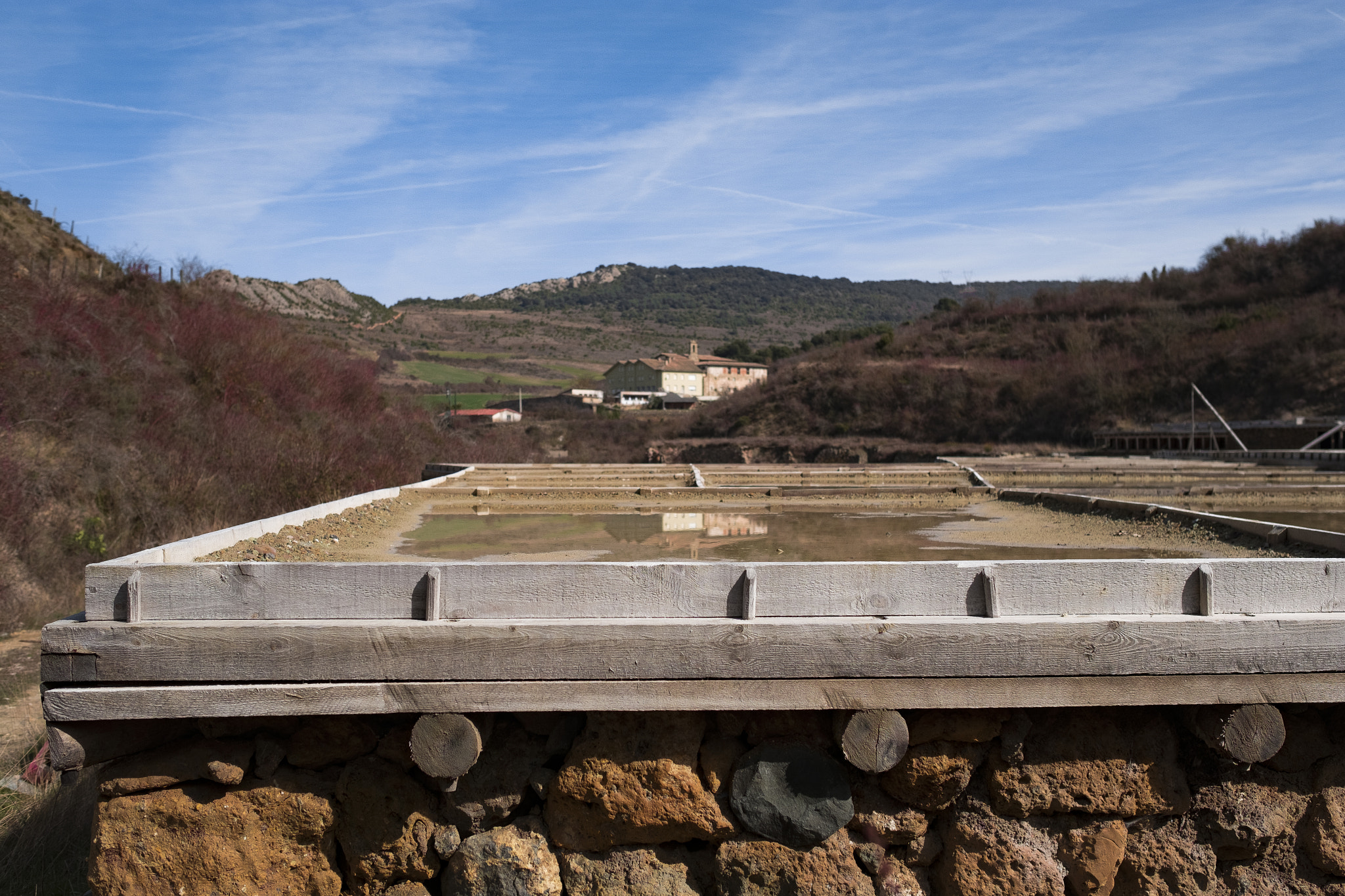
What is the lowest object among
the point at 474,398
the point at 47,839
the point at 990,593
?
the point at 47,839

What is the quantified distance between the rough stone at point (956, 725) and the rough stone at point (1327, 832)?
4.47ft

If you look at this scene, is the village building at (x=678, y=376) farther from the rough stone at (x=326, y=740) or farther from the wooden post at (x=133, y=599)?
the wooden post at (x=133, y=599)

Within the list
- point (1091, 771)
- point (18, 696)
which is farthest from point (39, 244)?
point (1091, 771)

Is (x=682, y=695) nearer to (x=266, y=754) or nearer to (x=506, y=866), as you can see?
(x=506, y=866)

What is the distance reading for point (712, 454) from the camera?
41.3m

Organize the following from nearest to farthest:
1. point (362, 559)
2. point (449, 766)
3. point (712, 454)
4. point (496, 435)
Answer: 1. point (449, 766)
2. point (362, 559)
3. point (496, 435)
4. point (712, 454)

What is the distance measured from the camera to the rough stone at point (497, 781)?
3.51 meters

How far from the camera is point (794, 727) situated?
11.5 ft

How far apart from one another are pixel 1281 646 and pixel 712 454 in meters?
38.0

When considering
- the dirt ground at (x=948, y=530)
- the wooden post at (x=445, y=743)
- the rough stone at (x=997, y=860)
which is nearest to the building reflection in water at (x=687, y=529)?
the dirt ground at (x=948, y=530)

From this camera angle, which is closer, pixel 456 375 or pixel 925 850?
pixel 925 850

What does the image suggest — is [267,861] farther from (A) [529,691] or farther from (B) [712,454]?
(B) [712,454]

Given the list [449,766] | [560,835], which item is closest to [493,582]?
[449,766]

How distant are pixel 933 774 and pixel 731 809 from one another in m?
0.81
